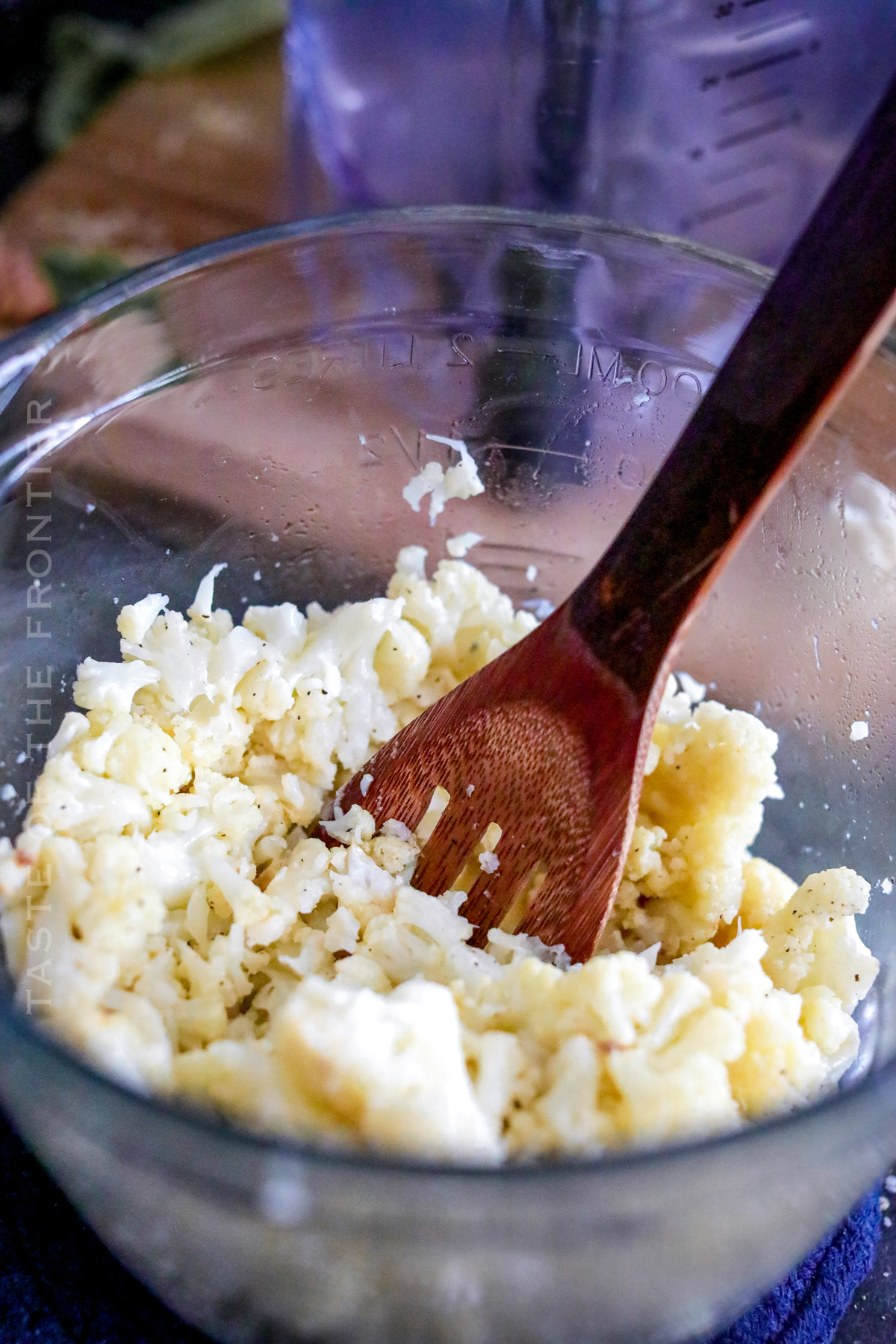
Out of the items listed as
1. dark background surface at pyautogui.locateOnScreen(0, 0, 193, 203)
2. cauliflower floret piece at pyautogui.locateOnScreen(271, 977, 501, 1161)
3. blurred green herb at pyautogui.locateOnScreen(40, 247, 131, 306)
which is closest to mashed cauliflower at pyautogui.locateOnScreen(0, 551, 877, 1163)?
cauliflower floret piece at pyautogui.locateOnScreen(271, 977, 501, 1161)

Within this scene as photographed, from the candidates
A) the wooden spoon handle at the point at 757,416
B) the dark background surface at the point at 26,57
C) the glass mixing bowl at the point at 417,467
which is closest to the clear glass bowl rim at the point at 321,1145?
the glass mixing bowl at the point at 417,467

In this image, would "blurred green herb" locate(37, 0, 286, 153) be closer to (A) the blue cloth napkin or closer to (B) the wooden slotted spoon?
(B) the wooden slotted spoon

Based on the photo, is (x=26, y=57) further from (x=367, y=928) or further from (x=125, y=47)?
(x=367, y=928)

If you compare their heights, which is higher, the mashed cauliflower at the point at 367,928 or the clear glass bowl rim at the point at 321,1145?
the clear glass bowl rim at the point at 321,1145

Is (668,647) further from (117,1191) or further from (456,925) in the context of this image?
(117,1191)

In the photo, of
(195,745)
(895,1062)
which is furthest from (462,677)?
(895,1062)

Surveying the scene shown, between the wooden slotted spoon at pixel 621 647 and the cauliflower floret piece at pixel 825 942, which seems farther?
the cauliflower floret piece at pixel 825 942

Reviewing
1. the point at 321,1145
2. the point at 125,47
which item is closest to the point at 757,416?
the point at 321,1145

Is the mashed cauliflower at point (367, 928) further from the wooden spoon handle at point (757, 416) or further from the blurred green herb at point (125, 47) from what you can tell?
the blurred green herb at point (125, 47)
